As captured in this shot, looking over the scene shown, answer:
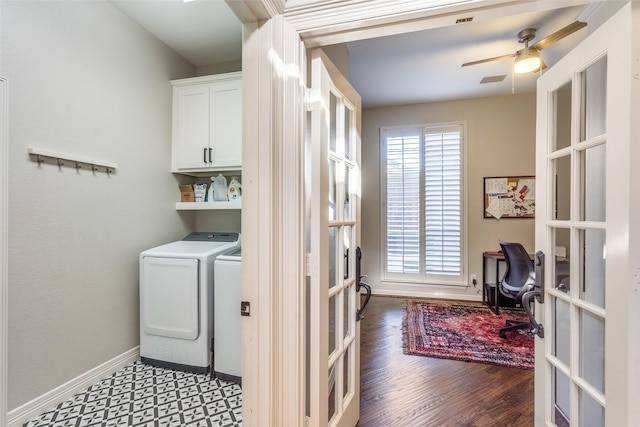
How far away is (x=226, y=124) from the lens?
277 cm

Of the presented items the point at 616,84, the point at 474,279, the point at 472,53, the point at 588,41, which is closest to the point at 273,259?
the point at 616,84

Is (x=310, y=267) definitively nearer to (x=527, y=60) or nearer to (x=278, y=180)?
(x=278, y=180)

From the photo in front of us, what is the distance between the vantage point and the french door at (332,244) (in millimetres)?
1249

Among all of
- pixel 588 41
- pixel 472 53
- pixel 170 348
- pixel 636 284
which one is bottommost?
pixel 170 348

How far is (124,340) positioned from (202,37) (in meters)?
2.69

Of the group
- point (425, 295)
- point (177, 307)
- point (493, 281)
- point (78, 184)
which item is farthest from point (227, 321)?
point (493, 281)

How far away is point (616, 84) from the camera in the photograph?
3.49 ft

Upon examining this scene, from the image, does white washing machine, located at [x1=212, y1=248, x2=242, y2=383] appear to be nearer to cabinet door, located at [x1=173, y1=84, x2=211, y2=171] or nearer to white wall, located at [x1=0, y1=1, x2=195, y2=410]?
white wall, located at [x1=0, y1=1, x2=195, y2=410]

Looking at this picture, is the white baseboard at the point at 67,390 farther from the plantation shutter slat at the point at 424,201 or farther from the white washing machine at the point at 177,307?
the plantation shutter slat at the point at 424,201

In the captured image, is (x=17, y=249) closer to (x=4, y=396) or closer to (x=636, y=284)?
(x=4, y=396)

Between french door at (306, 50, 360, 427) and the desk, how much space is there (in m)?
2.95

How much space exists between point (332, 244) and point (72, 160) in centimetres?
194

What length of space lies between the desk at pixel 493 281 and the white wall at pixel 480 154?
10cm

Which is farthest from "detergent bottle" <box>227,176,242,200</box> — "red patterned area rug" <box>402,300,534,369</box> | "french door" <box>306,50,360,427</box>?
"red patterned area rug" <box>402,300,534,369</box>
